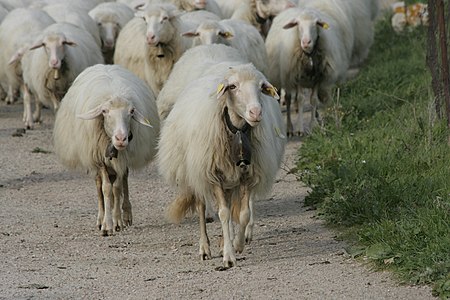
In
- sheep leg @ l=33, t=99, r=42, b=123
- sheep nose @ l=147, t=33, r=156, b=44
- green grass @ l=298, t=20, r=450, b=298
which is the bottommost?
sheep leg @ l=33, t=99, r=42, b=123

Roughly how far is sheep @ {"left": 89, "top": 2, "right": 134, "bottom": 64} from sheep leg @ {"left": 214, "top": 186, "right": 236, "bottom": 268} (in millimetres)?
8610

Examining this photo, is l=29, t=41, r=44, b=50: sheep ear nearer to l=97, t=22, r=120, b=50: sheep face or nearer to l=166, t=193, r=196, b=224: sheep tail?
l=97, t=22, r=120, b=50: sheep face

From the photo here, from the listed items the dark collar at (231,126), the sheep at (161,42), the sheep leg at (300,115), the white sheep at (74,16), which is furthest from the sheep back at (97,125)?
the white sheep at (74,16)

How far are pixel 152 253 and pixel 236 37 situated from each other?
16.8ft

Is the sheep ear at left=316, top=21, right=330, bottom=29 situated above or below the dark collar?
above

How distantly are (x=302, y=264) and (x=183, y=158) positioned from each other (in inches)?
47.5

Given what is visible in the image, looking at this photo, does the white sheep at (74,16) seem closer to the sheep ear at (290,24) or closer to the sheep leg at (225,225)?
the sheep ear at (290,24)

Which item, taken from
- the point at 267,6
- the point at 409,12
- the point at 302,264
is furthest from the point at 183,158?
the point at 409,12

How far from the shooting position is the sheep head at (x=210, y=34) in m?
13.0

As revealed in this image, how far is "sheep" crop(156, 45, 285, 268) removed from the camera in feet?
27.1

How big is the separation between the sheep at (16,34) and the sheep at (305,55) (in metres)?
3.30

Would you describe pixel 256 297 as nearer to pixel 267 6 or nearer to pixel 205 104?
pixel 205 104

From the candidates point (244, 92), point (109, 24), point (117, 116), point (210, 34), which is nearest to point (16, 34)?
point (109, 24)

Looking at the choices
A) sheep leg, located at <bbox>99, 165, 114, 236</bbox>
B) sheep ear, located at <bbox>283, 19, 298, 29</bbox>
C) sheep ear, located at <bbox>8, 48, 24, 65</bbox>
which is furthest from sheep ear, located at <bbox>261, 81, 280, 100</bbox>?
sheep ear, located at <bbox>8, 48, 24, 65</bbox>
